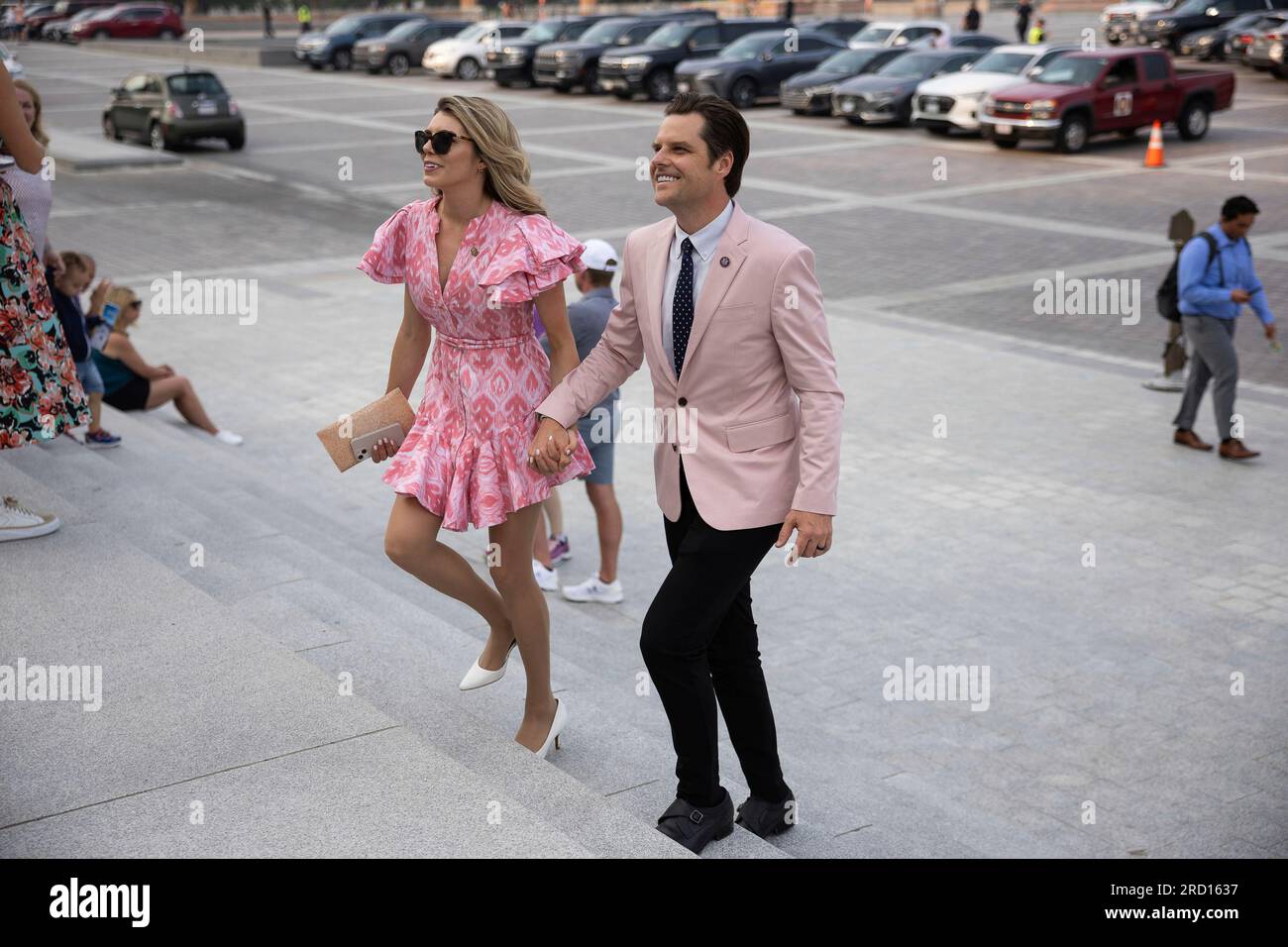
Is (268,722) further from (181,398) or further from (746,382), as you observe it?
(181,398)

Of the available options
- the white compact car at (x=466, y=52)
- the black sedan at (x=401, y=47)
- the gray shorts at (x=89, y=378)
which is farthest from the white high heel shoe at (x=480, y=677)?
the black sedan at (x=401, y=47)

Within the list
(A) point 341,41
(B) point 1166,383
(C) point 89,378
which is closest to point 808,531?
(C) point 89,378

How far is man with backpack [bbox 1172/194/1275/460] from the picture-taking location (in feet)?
31.3

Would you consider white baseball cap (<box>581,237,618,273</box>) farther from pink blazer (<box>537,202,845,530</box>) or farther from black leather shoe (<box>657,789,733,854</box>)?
black leather shoe (<box>657,789,733,854</box>)

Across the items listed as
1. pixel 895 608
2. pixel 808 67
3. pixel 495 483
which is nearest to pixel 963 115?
pixel 808 67

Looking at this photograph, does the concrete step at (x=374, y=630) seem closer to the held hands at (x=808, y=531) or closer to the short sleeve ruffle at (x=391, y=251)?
the held hands at (x=808, y=531)

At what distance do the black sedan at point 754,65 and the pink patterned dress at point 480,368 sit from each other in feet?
90.3

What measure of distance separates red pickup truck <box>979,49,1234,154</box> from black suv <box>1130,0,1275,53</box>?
15436 mm

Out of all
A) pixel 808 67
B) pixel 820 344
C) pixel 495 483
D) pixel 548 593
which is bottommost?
pixel 548 593

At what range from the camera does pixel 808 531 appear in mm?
3660

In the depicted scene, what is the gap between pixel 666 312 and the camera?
392 cm

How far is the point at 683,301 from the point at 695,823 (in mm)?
1534
